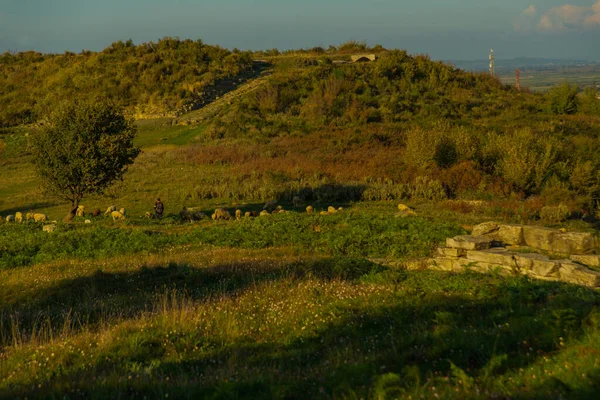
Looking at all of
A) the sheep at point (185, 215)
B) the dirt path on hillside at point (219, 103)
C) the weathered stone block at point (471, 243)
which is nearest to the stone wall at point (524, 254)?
the weathered stone block at point (471, 243)

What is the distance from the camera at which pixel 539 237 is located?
11734 millimetres

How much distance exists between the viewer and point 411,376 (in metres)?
4.68

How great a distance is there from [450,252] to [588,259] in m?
2.50

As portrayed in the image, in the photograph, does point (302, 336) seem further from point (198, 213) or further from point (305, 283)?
point (198, 213)

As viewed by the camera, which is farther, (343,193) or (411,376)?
(343,193)

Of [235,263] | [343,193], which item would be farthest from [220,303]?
[343,193]

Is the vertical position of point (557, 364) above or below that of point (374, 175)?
above

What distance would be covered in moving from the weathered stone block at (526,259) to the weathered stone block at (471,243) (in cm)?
94

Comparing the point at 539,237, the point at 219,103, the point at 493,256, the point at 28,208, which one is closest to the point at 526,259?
the point at 493,256

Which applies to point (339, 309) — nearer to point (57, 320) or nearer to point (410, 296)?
point (410, 296)

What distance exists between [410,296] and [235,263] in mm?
4398

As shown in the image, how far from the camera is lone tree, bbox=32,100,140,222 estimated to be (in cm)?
1936

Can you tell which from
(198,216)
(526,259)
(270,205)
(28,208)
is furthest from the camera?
(28,208)

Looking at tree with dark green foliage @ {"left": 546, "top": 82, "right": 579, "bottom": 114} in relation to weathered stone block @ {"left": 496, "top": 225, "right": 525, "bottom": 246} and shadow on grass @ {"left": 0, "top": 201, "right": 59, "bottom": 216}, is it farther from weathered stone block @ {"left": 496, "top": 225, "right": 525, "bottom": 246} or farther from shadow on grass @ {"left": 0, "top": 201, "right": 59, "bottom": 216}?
shadow on grass @ {"left": 0, "top": 201, "right": 59, "bottom": 216}
